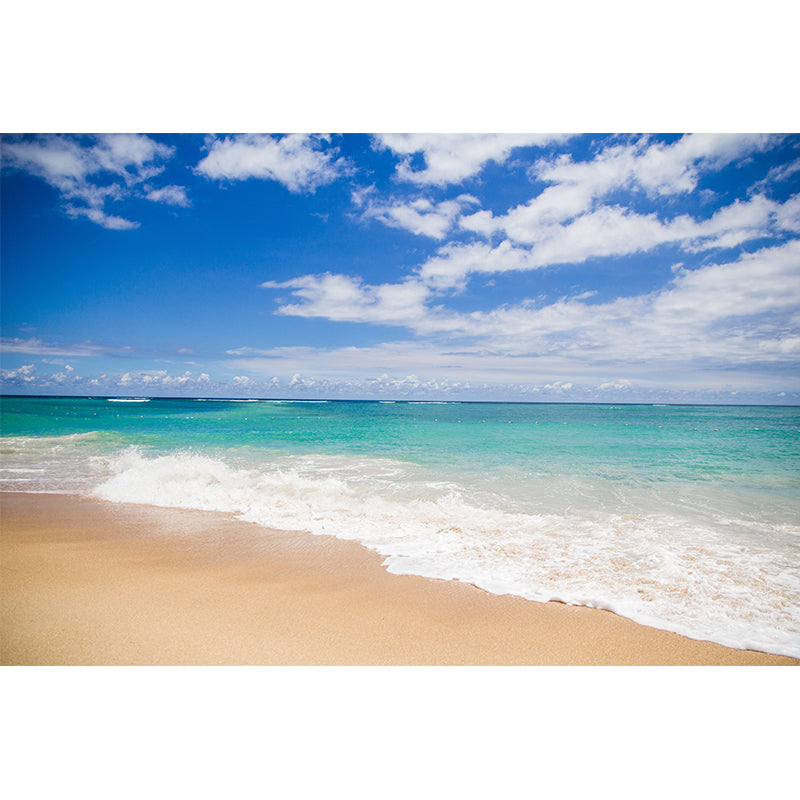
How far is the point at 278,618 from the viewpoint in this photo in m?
2.41

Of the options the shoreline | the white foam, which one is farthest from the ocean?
the shoreline

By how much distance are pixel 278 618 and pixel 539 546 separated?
2425 mm

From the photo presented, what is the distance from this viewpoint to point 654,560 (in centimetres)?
333

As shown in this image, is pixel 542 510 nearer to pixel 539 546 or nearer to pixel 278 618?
pixel 539 546

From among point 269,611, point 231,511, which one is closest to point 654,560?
point 269,611

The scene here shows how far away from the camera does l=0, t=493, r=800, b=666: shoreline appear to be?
6.97ft

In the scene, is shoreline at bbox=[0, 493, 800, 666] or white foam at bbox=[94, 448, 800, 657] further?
white foam at bbox=[94, 448, 800, 657]

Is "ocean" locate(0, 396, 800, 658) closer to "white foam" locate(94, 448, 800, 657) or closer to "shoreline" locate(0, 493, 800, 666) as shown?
"white foam" locate(94, 448, 800, 657)

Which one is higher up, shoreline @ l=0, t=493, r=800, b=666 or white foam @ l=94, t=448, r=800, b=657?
shoreline @ l=0, t=493, r=800, b=666

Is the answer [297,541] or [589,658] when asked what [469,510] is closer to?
[297,541]

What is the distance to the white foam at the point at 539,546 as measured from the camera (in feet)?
8.34

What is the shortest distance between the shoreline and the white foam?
237mm

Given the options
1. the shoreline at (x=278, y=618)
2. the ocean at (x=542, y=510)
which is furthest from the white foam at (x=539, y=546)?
the shoreline at (x=278, y=618)

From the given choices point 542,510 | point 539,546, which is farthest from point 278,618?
point 542,510
